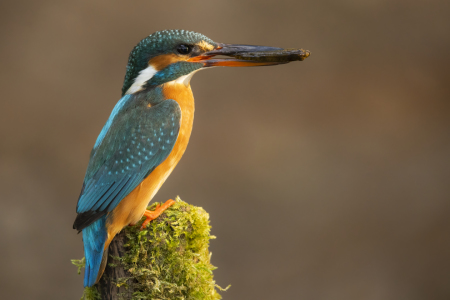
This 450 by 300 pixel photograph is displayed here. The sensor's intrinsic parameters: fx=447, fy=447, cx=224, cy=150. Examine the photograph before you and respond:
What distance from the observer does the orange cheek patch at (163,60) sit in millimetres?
1995

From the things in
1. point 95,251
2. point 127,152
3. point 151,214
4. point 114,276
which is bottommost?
point 114,276

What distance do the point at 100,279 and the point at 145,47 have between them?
1.05 meters

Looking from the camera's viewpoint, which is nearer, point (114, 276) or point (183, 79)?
point (114, 276)

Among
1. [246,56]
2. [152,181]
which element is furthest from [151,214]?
[246,56]

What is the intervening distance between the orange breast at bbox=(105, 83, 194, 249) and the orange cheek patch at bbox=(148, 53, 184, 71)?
0.09 meters

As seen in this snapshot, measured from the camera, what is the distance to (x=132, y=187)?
1945mm

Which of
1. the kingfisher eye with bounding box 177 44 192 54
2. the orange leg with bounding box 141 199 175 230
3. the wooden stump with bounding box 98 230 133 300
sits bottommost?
the wooden stump with bounding box 98 230 133 300

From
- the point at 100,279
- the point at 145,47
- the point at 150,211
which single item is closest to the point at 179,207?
the point at 150,211

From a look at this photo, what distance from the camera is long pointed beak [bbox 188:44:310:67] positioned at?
200 centimetres

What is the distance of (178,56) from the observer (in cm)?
199

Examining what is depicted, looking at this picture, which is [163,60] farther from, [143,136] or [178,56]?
[143,136]

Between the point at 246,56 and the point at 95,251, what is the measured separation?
→ 1070 millimetres

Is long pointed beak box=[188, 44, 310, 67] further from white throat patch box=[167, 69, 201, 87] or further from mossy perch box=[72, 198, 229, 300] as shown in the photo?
mossy perch box=[72, 198, 229, 300]

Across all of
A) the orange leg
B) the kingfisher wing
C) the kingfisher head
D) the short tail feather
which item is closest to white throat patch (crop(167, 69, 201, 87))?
the kingfisher head
